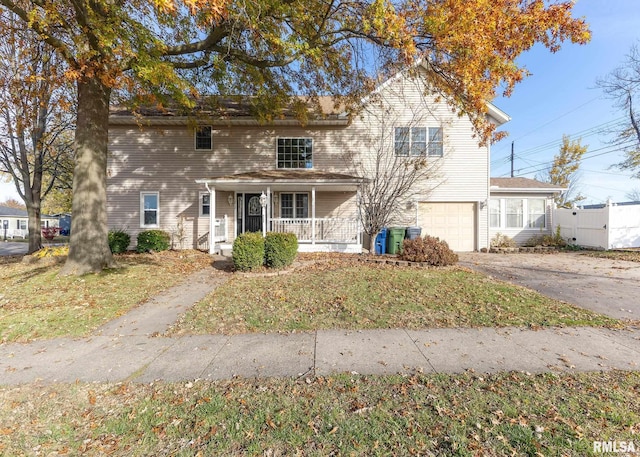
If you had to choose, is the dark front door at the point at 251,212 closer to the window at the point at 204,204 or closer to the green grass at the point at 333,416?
the window at the point at 204,204

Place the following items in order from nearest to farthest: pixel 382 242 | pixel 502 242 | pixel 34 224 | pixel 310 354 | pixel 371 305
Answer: pixel 310 354 → pixel 371 305 → pixel 382 242 → pixel 34 224 → pixel 502 242

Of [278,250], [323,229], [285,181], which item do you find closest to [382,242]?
[323,229]

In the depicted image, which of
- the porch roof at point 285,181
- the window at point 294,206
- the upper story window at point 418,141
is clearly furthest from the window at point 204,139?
the upper story window at point 418,141

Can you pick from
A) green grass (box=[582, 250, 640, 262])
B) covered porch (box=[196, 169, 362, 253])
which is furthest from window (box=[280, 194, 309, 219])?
green grass (box=[582, 250, 640, 262])

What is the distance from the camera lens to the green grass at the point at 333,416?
2.26m

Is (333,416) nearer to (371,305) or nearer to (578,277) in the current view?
(371,305)

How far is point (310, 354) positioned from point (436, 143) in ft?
41.8

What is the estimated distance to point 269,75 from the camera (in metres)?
10.2

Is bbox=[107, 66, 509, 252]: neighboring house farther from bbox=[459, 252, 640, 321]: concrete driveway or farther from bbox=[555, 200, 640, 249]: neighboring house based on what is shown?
bbox=[555, 200, 640, 249]: neighboring house

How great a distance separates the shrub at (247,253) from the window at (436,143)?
9.57m

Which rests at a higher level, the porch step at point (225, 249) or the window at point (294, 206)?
the window at point (294, 206)

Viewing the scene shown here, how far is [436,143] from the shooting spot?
1370 centimetres

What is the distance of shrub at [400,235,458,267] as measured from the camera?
9328mm

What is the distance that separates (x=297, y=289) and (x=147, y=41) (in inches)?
255
